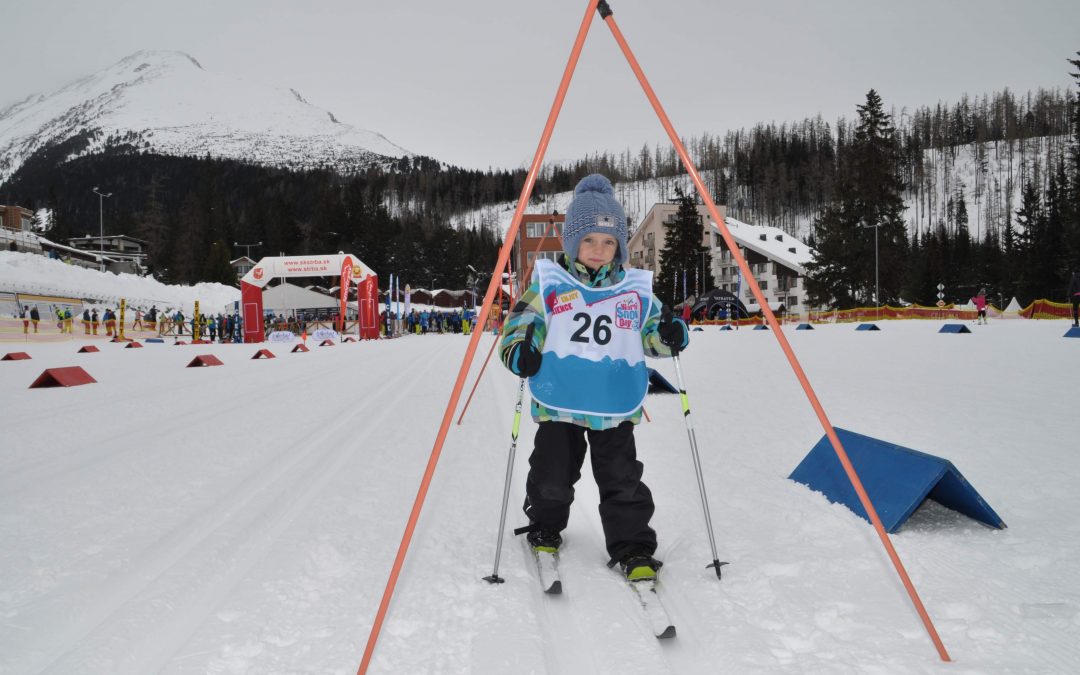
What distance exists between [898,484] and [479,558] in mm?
1950

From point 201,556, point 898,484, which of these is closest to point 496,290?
point 201,556

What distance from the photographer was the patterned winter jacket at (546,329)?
2.39 m

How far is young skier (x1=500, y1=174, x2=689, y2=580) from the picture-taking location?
2.39m

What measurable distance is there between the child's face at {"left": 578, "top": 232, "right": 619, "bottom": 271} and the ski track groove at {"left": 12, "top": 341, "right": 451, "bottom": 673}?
1.91m

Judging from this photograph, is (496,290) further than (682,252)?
No

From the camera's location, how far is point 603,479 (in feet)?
8.09

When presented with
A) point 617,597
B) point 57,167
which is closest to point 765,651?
point 617,597

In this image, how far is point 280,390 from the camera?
26.9 ft

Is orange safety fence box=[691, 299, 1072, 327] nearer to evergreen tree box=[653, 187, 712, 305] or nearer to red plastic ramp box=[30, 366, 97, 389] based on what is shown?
evergreen tree box=[653, 187, 712, 305]

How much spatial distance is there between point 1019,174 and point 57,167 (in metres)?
214

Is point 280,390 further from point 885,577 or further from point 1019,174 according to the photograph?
point 1019,174

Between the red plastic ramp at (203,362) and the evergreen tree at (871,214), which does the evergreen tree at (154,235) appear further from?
the evergreen tree at (871,214)

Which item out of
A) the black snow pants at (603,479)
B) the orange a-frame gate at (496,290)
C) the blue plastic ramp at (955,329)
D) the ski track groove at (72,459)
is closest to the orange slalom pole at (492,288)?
the orange a-frame gate at (496,290)

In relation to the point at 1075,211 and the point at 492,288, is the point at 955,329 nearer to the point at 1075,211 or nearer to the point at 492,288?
the point at 492,288
